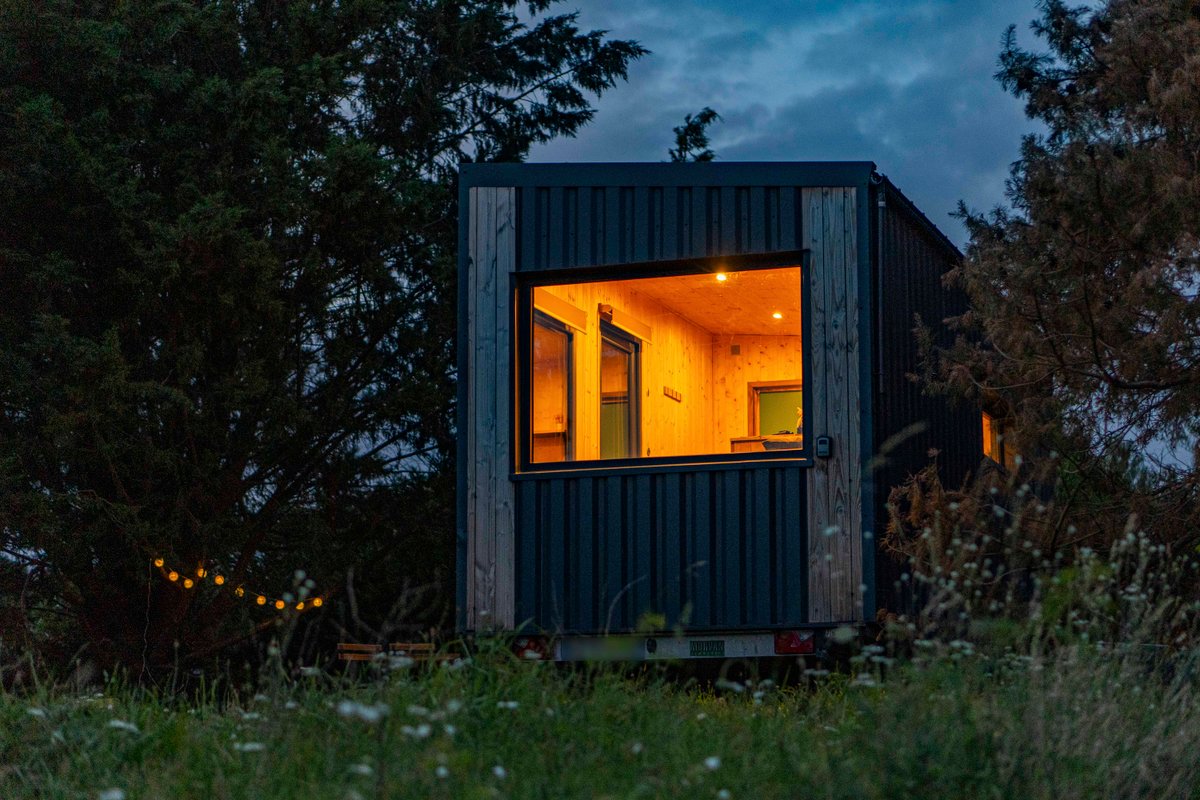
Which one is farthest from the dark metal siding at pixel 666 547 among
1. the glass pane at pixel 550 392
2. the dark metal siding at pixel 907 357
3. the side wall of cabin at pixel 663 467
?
the dark metal siding at pixel 907 357

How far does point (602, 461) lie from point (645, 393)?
823 mm

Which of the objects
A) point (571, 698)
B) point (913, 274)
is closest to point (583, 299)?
point (913, 274)

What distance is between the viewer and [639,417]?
9477 mm

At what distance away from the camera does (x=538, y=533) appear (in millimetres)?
9023

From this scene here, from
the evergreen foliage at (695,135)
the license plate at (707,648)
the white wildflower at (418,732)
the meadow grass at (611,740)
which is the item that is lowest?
the license plate at (707,648)

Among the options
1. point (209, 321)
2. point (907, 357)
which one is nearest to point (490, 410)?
point (907, 357)

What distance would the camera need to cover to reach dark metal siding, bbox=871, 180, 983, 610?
8.90 m

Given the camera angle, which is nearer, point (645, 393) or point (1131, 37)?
point (1131, 37)

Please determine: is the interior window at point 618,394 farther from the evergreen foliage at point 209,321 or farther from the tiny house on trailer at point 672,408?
the evergreen foliage at point 209,321

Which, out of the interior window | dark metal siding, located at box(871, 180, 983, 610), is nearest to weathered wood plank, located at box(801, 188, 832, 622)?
dark metal siding, located at box(871, 180, 983, 610)

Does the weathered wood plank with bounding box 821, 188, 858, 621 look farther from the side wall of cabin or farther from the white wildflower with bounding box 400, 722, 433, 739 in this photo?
the white wildflower with bounding box 400, 722, 433, 739

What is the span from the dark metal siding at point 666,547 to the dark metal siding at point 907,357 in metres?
0.64

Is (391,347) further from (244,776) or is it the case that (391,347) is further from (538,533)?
(244,776)

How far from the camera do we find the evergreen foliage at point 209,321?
11602 mm
